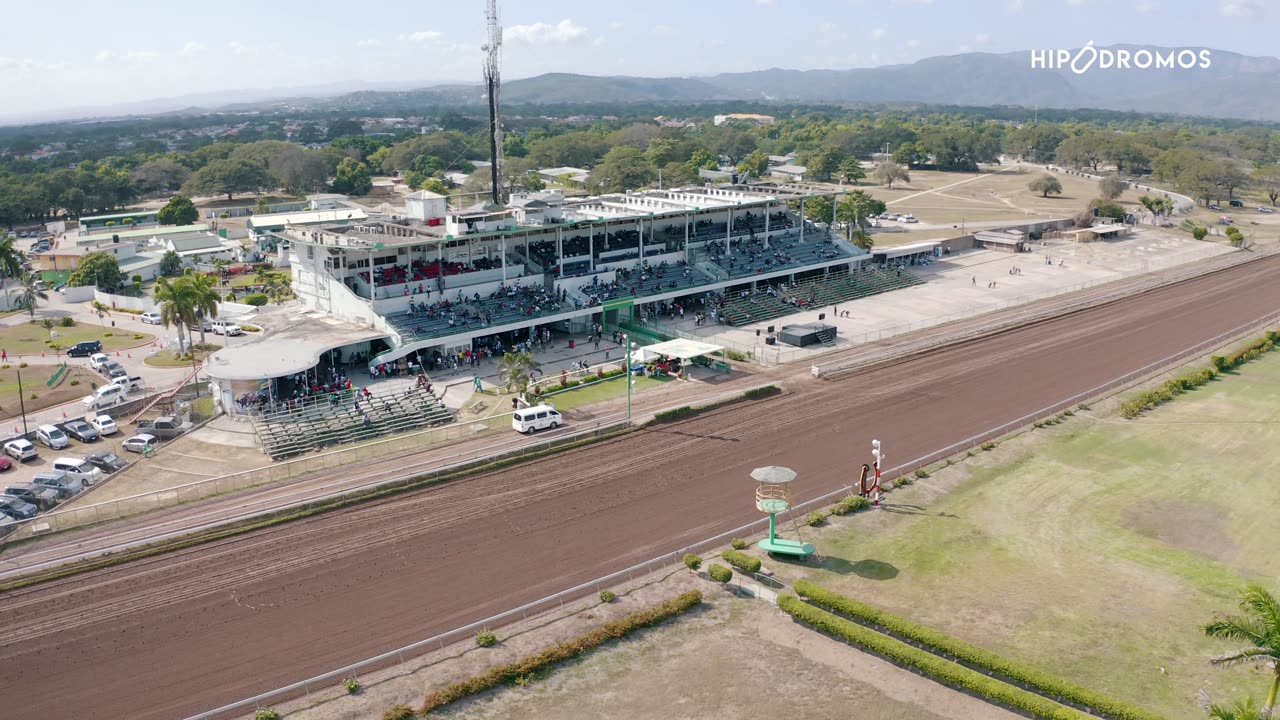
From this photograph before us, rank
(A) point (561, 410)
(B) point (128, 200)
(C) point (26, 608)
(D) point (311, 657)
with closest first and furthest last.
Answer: (D) point (311, 657)
(C) point (26, 608)
(A) point (561, 410)
(B) point (128, 200)

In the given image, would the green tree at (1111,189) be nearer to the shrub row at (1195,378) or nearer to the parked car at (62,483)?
A: the shrub row at (1195,378)

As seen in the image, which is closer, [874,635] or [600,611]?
[874,635]

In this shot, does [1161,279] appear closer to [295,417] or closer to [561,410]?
[561,410]

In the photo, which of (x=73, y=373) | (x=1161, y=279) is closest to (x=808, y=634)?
(x=73, y=373)

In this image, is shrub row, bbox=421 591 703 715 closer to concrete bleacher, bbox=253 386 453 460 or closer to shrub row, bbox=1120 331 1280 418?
concrete bleacher, bbox=253 386 453 460

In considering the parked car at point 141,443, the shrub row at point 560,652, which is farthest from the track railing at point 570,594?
the parked car at point 141,443

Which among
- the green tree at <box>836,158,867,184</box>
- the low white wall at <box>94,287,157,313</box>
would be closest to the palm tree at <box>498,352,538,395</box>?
the low white wall at <box>94,287,157,313</box>
